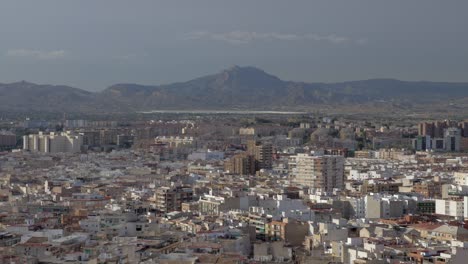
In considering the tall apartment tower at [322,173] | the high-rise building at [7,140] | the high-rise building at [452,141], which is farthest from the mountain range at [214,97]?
the tall apartment tower at [322,173]

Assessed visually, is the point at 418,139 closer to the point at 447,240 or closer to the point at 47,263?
the point at 447,240

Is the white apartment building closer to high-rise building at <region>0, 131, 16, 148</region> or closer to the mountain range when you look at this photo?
high-rise building at <region>0, 131, 16, 148</region>

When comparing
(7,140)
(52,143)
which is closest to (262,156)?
(52,143)

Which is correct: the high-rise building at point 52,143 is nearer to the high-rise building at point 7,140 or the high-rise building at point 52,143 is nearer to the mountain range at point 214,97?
the high-rise building at point 7,140

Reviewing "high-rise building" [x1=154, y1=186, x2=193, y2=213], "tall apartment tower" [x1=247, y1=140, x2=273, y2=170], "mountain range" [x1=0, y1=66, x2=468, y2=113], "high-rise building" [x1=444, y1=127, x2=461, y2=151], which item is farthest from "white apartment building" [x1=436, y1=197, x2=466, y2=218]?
"mountain range" [x1=0, y1=66, x2=468, y2=113]

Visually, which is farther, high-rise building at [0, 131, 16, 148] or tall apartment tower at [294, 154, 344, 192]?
high-rise building at [0, 131, 16, 148]

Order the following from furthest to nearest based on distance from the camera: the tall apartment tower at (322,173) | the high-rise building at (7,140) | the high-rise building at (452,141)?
1. the high-rise building at (7,140)
2. the high-rise building at (452,141)
3. the tall apartment tower at (322,173)
